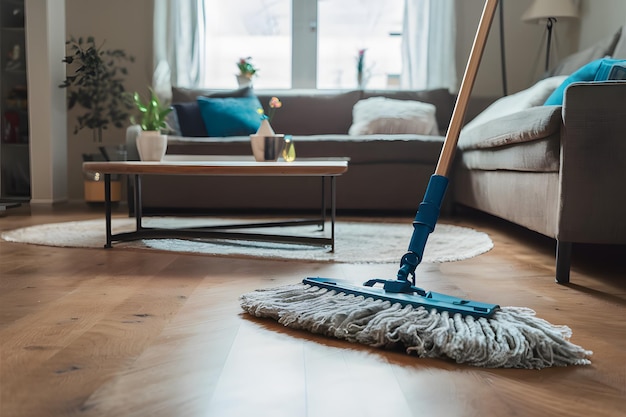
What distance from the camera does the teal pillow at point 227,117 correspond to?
3.87m

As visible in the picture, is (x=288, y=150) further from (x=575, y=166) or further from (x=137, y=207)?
(x=575, y=166)

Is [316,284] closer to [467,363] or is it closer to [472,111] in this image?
[467,363]

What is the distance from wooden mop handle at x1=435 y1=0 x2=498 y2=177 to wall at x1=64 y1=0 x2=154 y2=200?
3.71 meters

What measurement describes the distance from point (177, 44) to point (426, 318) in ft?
13.1

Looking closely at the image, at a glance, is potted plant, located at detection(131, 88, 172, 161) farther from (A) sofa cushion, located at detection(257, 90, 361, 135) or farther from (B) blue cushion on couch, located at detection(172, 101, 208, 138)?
(A) sofa cushion, located at detection(257, 90, 361, 135)

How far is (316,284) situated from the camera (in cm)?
128

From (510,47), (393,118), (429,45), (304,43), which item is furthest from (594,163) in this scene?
(304,43)

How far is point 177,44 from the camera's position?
15.2 feet

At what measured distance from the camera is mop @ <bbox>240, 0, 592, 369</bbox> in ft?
3.15

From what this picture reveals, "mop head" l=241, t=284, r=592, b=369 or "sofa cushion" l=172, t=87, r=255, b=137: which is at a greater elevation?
"sofa cushion" l=172, t=87, r=255, b=137

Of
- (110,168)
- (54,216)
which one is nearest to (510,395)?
(110,168)

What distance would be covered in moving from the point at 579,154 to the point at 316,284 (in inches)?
30.3

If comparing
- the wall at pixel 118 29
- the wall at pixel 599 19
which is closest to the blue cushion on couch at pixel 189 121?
the wall at pixel 118 29

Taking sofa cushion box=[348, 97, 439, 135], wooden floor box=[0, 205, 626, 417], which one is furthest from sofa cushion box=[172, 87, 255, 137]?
wooden floor box=[0, 205, 626, 417]
